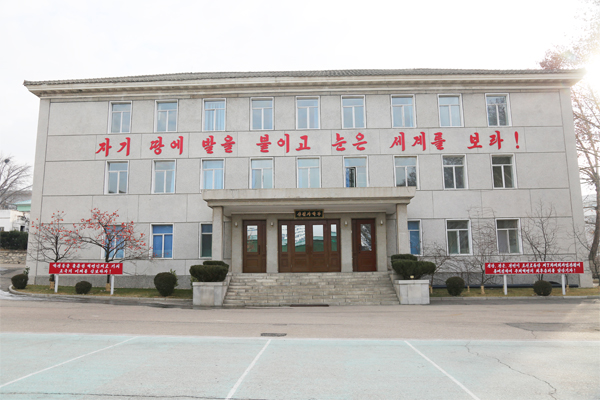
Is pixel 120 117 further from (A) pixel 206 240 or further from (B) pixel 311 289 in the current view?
(B) pixel 311 289

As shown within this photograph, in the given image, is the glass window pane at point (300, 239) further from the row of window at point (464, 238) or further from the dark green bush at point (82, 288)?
the dark green bush at point (82, 288)

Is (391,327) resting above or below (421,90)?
below

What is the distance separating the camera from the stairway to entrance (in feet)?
54.6

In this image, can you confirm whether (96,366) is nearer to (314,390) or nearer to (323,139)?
(314,390)

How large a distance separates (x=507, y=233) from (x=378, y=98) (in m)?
8.92

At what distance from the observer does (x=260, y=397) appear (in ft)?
16.6

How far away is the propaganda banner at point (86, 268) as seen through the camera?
18266 millimetres

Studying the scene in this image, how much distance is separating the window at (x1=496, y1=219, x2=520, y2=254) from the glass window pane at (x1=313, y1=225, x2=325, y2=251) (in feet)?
27.1

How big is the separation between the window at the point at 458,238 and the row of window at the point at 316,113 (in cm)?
497

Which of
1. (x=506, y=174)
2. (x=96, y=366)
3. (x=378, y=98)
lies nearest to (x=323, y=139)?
(x=378, y=98)

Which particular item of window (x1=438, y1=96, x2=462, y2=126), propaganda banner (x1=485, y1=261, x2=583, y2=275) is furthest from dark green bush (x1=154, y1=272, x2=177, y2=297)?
window (x1=438, y1=96, x2=462, y2=126)

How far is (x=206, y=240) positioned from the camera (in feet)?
68.1

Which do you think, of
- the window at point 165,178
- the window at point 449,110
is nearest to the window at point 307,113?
the window at point 449,110

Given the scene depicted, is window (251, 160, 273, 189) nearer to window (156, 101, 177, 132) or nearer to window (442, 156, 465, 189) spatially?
window (156, 101, 177, 132)
